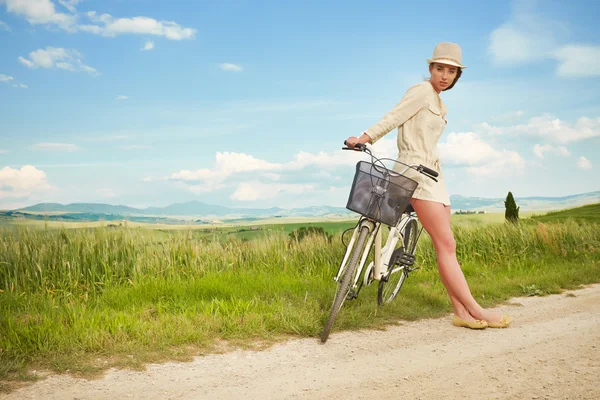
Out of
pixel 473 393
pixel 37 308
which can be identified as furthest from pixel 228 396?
pixel 37 308

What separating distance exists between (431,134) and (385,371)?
2260mm

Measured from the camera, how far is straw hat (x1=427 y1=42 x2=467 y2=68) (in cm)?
515

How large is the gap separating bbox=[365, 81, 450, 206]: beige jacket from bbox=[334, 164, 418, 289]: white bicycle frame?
168 mm

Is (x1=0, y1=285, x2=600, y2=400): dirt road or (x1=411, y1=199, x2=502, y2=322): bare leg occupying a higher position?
(x1=411, y1=199, x2=502, y2=322): bare leg

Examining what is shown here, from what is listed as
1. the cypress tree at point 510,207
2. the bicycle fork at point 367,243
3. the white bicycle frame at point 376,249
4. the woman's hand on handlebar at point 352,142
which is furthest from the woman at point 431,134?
the cypress tree at point 510,207

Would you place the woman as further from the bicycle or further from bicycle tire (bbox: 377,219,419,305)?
bicycle tire (bbox: 377,219,419,305)

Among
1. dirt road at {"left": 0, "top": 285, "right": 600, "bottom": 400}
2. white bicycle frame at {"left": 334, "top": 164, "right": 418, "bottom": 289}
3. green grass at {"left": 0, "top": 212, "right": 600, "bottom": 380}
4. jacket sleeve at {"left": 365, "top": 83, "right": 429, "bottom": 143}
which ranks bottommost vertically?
dirt road at {"left": 0, "top": 285, "right": 600, "bottom": 400}

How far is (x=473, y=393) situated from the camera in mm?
3791

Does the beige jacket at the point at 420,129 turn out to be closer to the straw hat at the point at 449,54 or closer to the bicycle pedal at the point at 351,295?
the straw hat at the point at 449,54

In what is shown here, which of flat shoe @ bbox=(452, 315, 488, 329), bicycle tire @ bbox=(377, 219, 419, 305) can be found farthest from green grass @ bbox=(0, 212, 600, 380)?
flat shoe @ bbox=(452, 315, 488, 329)

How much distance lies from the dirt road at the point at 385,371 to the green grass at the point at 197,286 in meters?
0.30

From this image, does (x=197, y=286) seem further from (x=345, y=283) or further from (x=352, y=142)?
(x=352, y=142)

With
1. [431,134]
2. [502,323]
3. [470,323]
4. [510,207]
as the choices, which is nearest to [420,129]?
[431,134]

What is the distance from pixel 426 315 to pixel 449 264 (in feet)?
2.80
